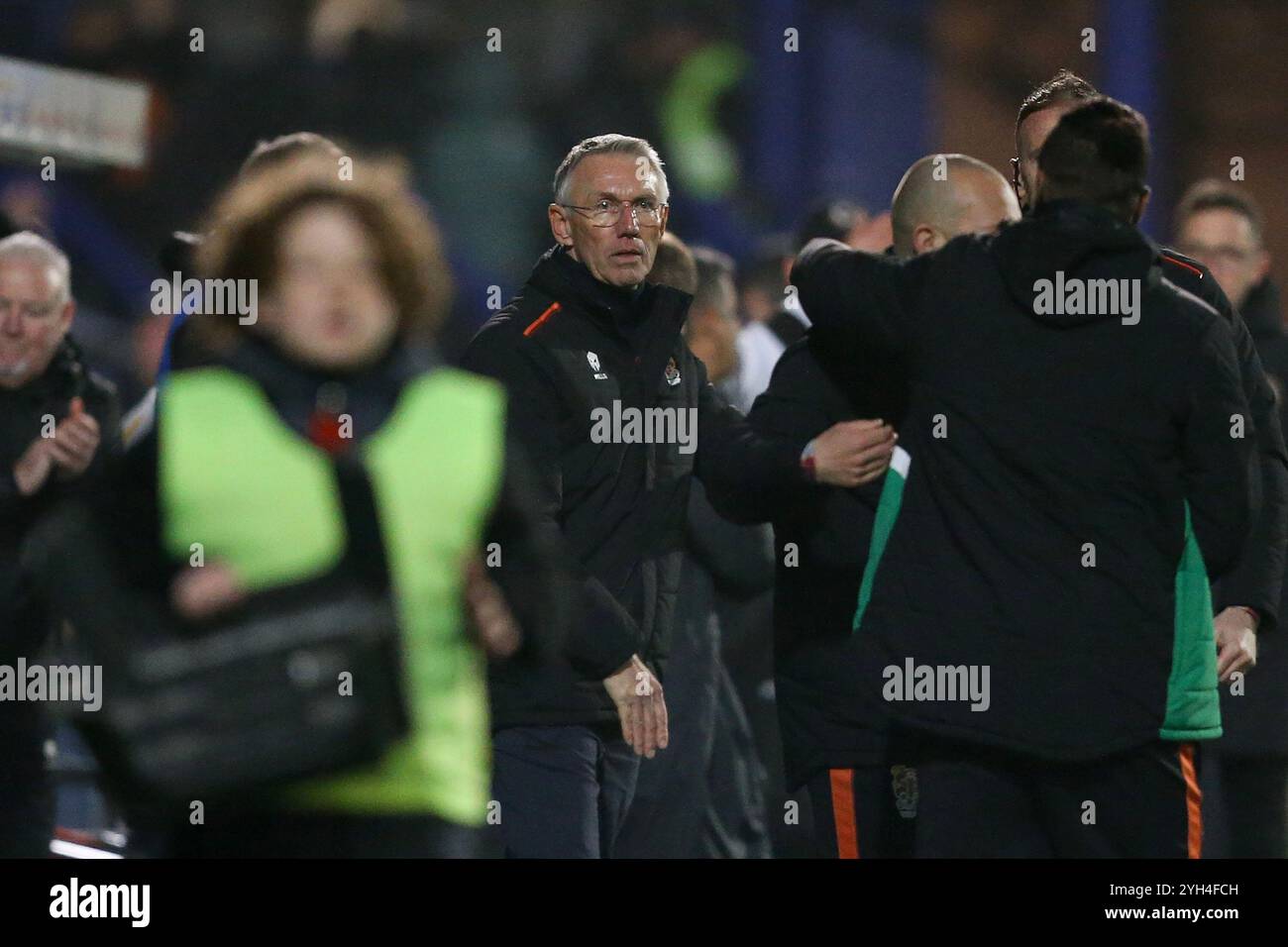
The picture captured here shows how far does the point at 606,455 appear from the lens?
16.0 ft

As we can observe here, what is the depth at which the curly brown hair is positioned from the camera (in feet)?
9.78

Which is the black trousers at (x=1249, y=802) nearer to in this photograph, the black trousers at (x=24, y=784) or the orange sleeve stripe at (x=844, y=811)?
the orange sleeve stripe at (x=844, y=811)

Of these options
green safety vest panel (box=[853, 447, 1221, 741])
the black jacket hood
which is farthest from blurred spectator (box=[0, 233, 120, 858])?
the black jacket hood

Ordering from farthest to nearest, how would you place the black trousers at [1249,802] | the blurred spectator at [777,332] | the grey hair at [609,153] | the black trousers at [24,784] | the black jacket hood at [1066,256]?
the blurred spectator at [777,332] → the black trousers at [1249,802] → the black trousers at [24,784] → the grey hair at [609,153] → the black jacket hood at [1066,256]

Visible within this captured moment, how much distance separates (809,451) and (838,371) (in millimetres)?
194

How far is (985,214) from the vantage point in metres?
4.70

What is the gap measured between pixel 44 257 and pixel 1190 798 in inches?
127

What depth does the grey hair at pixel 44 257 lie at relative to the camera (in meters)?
5.80

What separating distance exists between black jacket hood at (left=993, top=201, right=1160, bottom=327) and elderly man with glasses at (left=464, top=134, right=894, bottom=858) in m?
0.67

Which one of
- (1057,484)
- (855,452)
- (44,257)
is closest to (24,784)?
(44,257)

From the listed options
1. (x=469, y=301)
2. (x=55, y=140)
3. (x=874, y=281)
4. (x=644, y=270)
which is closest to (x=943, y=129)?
(x=469, y=301)

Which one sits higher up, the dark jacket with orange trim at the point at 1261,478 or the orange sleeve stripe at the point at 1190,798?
the dark jacket with orange trim at the point at 1261,478

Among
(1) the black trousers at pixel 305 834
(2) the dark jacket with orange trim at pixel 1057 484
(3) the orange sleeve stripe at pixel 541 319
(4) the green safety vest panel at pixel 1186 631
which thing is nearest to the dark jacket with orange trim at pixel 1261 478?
(4) the green safety vest panel at pixel 1186 631

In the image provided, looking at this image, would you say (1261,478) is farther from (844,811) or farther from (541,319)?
(541,319)
